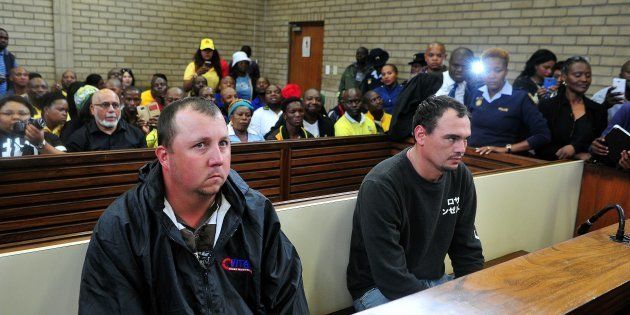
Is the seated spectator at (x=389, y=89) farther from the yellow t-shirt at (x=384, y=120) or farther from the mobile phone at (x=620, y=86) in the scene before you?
the mobile phone at (x=620, y=86)

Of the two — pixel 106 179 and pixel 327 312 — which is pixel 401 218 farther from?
pixel 106 179

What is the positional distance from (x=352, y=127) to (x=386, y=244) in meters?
2.87

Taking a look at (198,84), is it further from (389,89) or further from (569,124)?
(569,124)

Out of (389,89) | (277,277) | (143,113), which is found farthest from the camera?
→ (389,89)

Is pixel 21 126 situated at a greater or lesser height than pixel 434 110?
lesser

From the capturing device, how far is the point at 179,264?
1444mm

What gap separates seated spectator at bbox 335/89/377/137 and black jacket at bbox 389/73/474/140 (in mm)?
394

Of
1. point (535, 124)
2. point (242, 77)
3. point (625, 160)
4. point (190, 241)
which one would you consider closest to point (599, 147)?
point (625, 160)

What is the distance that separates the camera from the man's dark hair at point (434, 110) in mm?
2039

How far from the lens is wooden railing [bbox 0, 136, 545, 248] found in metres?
2.79

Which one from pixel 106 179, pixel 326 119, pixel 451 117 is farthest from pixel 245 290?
pixel 326 119

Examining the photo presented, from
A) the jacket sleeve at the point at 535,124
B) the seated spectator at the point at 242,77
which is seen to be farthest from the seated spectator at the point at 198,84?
the jacket sleeve at the point at 535,124

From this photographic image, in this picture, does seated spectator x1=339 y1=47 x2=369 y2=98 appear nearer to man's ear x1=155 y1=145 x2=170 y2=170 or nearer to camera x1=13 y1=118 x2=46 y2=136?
camera x1=13 y1=118 x2=46 y2=136

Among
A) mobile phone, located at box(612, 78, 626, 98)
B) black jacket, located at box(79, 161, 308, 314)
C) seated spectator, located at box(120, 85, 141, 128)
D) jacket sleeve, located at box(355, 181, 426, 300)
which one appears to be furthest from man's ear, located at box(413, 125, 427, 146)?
seated spectator, located at box(120, 85, 141, 128)
